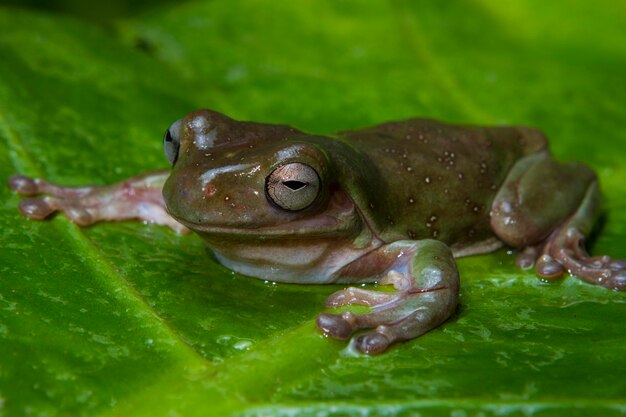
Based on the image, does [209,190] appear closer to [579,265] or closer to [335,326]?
[335,326]

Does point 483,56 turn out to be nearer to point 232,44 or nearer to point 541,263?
point 232,44

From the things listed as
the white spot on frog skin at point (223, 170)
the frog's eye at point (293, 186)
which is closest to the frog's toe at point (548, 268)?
the frog's eye at point (293, 186)

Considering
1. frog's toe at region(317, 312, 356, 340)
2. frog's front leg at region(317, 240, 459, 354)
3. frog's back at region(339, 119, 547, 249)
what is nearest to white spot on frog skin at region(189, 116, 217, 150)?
frog's back at region(339, 119, 547, 249)

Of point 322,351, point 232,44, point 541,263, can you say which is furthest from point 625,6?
point 322,351

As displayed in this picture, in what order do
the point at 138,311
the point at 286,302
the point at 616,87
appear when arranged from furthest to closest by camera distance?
the point at 616,87 → the point at 286,302 → the point at 138,311

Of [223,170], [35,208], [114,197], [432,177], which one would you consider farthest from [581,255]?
[35,208]

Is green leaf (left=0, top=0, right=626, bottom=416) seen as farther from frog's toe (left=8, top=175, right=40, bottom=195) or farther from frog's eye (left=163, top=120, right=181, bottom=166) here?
frog's eye (left=163, top=120, right=181, bottom=166)

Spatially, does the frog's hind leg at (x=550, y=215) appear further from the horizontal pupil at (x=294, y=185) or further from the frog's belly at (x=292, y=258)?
the horizontal pupil at (x=294, y=185)
